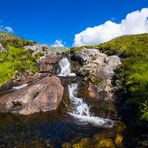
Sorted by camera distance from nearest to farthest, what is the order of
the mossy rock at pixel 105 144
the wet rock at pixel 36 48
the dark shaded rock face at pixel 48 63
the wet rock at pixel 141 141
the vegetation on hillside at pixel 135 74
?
the wet rock at pixel 141 141 → the mossy rock at pixel 105 144 → the vegetation on hillside at pixel 135 74 → the dark shaded rock face at pixel 48 63 → the wet rock at pixel 36 48

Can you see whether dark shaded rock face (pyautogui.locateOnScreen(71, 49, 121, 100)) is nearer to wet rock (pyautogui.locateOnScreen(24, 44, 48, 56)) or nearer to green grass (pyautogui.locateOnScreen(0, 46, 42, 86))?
green grass (pyautogui.locateOnScreen(0, 46, 42, 86))

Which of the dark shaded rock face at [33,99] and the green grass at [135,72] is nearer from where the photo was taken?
the green grass at [135,72]

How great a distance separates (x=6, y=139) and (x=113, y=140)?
11016mm

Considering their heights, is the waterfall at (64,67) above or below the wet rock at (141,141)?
above

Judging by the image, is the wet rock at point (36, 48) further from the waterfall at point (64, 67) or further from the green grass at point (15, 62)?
the waterfall at point (64, 67)

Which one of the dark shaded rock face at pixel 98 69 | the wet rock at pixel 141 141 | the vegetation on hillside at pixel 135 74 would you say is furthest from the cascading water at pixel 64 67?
the wet rock at pixel 141 141

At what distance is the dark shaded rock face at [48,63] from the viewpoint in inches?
2383

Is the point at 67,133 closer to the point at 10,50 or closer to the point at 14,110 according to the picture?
the point at 14,110

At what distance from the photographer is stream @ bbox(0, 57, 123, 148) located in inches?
1188

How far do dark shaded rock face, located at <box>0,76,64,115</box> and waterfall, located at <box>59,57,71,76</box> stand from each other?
48.9 feet

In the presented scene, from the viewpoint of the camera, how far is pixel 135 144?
2820 cm

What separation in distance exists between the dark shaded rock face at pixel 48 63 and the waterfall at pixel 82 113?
14885 mm

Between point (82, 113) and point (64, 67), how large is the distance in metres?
20.6

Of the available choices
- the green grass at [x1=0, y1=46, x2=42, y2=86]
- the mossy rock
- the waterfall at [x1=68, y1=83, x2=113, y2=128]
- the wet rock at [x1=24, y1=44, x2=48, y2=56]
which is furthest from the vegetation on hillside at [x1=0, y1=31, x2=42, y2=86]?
the mossy rock
